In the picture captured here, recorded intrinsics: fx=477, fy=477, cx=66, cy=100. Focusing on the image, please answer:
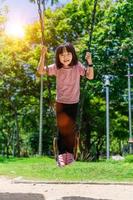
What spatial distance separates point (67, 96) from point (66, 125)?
1.62ft

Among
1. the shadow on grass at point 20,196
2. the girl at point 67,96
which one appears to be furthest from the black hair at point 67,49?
the shadow on grass at point 20,196

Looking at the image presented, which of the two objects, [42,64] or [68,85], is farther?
[42,64]

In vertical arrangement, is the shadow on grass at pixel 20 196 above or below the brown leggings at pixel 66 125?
below

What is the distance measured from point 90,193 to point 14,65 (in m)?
26.4

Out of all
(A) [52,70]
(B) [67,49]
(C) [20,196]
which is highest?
(B) [67,49]

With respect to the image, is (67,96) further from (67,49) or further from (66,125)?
(67,49)

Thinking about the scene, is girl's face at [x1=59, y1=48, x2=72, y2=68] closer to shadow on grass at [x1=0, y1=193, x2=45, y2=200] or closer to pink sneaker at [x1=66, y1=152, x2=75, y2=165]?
pink sneaker at [x1=66, y1=152, x2=75, y2=165]

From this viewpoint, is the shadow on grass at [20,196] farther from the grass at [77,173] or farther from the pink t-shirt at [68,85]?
the grass at [77,173]

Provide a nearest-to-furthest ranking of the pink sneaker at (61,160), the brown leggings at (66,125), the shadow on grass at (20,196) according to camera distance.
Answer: the pink sneaker at (61,160) → the brown leggings at (66,125) → the shadow on grass at (20,196)

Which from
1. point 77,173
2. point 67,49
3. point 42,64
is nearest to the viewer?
point 67,49

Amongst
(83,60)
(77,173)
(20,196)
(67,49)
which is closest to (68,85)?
(67,49)

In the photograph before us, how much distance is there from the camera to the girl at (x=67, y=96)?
7.88m

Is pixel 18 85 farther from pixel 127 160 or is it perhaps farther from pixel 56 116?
pixel 56 116

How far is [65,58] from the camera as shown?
793cm
